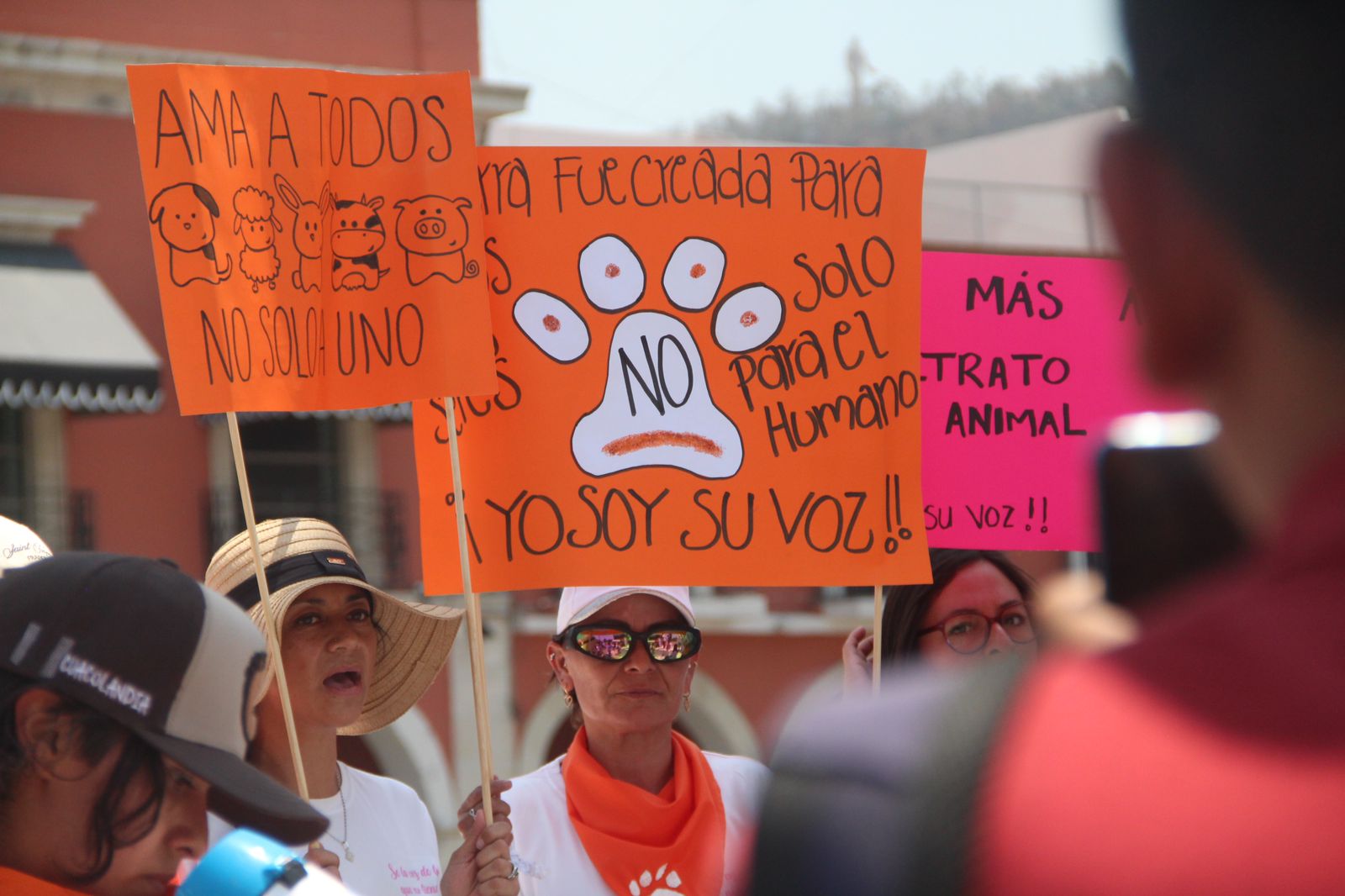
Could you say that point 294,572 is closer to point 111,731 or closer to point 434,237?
point 434,237

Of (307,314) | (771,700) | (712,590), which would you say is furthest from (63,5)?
(307,314)

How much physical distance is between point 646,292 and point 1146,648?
285 centimetres

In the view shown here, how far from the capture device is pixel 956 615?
3566 millimetres

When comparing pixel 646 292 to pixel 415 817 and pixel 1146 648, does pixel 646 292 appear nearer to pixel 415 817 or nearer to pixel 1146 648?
pixel 415 817

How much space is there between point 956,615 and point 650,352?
0.81 meters

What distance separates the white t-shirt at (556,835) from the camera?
10.4 feet

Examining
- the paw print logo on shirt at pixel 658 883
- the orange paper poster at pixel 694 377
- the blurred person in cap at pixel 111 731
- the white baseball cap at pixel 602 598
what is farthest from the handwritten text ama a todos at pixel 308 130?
the blurred person in cap at pixel 111 731

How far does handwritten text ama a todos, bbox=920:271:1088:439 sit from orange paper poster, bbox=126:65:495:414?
1.18 metres

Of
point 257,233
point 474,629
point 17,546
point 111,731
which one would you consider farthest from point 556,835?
point 111,731

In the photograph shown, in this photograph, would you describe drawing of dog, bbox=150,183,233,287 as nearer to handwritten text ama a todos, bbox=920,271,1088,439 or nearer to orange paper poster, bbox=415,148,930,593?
orange paper poster, bbox=415,148,930,593

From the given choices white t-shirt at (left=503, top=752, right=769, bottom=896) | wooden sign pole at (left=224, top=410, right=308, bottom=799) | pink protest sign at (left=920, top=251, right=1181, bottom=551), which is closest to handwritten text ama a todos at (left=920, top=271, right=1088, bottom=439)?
pink protest sign at (left=920, top=251, right=1181, bottom=551)

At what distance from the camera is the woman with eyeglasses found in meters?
3.52

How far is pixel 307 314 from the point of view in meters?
3.30

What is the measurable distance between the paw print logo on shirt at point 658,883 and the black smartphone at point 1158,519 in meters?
Answer: 2.57
